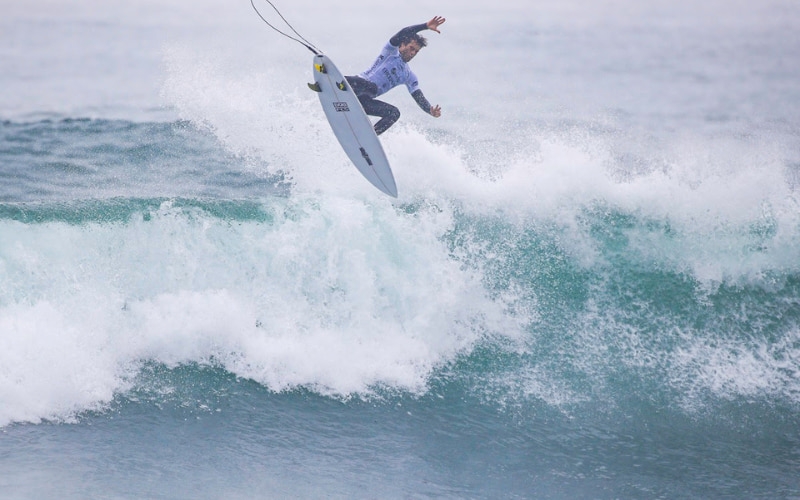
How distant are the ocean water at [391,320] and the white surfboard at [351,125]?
1.54ft

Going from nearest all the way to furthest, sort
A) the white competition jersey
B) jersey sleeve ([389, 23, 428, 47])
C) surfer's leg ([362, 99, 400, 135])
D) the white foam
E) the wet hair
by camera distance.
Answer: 1. the white foam
2. jersey sleeve ([389, 23, 428, 47])
3. the wet hair
4. the white competition jersey
5. surfer's leg ([362, 99, 400, 135])

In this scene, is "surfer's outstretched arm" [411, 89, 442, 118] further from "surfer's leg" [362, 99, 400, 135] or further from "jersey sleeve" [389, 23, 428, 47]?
"jersey sleeve" [389, 23, 428, 47]

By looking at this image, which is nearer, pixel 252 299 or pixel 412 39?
pixel 412 39

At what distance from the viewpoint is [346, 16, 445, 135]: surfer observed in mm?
7281

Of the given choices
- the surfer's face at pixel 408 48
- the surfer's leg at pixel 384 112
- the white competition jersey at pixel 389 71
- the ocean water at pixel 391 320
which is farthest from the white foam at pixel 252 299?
the surfer's face at pixel 408 48

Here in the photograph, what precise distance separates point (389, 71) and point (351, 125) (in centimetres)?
64

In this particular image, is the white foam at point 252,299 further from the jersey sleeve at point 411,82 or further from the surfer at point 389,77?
the jersey sleeve at point 411,82

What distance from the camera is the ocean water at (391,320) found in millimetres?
6066

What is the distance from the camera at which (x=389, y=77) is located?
748cm

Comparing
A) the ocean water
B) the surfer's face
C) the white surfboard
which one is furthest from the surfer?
the ocean water

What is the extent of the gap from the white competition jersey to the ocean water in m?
1.30

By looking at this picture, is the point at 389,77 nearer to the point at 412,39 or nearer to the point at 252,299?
the point at 412,39

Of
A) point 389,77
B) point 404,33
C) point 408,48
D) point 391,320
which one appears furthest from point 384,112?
point 391,320

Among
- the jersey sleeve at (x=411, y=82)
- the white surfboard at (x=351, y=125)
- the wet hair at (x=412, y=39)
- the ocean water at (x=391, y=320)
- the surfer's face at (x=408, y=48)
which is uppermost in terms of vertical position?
the wet hair at (x=412, y=39)
